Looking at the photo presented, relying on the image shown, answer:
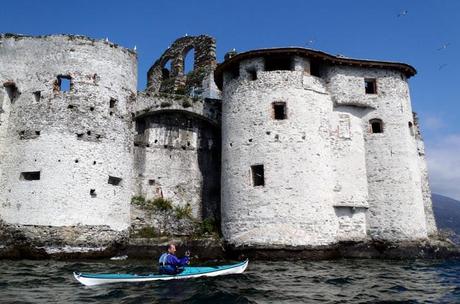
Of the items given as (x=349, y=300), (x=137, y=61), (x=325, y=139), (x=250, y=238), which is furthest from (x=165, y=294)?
(x=137, y=61)

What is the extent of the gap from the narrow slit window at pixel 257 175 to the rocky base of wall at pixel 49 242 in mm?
7947

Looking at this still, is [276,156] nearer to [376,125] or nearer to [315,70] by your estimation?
[315,70]

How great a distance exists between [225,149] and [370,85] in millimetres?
9150

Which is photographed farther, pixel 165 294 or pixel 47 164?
pixel 47 164

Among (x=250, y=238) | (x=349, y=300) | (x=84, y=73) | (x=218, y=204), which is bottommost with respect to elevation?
(x=349, y=300)

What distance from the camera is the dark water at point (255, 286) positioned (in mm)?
12250

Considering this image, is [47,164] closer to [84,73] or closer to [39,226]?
[39,226]

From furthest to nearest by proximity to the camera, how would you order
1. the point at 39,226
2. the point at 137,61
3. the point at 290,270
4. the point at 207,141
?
the point at 207,141 < the point at 137,61 < the point at 39,226 < the point at 290,270

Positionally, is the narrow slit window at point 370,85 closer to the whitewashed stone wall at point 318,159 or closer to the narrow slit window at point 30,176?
the whitewashed stone wall at point 318,159

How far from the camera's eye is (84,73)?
21.8m

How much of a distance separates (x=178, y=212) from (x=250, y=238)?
5.03 metres

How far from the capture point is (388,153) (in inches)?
926

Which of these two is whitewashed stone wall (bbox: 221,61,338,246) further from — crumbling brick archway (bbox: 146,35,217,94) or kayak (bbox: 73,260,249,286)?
crumbling brick archway (bbox: 146,35,217,94)

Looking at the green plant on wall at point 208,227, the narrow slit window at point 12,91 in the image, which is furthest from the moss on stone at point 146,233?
the narrow slit window at point 12,91
